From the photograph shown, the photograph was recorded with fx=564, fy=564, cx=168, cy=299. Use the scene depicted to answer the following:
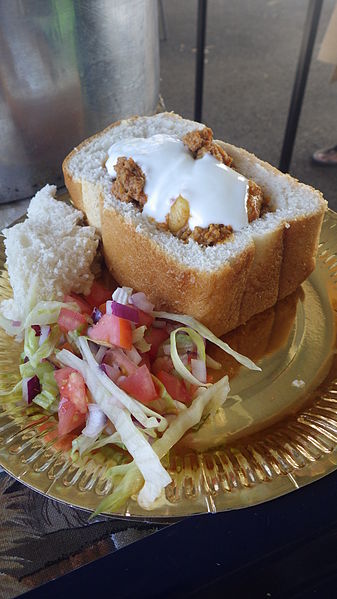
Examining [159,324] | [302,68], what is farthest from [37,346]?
[302,68]

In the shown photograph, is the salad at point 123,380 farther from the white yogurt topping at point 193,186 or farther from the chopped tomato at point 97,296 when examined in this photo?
the white yogurt topping at point 193,186

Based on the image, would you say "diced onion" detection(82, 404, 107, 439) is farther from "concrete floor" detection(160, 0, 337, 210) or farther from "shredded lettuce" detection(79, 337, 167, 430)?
"concrete floor" detection(160, 0, 337, 210)

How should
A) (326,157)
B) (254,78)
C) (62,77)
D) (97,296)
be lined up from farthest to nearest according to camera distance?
(254,78), (326,157), (62,77), (97,296)

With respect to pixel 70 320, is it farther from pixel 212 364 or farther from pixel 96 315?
pixel 212 364

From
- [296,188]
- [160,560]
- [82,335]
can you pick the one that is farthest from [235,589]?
[296,188]

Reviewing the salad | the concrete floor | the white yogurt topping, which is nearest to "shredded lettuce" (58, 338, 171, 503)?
the salad

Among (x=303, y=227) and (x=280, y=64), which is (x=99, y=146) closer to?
(x=303, y=227)
